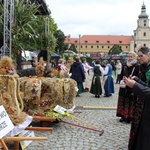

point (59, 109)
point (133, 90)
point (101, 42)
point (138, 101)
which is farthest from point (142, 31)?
point (133, 90)

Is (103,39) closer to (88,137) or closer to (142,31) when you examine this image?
(142,31)

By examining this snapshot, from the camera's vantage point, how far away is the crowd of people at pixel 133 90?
3587 millimetres

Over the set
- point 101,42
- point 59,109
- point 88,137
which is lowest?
point 88,137

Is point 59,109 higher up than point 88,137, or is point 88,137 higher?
point 59,109

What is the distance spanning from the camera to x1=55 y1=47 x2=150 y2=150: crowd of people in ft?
11.8

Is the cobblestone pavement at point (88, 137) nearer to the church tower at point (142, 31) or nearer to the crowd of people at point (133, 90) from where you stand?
the crowd of people at point (133, 90)

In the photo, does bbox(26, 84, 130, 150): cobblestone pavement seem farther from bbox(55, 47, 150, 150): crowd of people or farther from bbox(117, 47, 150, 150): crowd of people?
bbox(117, 47, 150, 150): crowd of people

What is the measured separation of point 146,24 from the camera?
404 ft

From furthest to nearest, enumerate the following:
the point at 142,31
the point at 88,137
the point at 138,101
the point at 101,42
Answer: the point at 101,42, the point at 142,31, the point at 88,137, the point at 138,101

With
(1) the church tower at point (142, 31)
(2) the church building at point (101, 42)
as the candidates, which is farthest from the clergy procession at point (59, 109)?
(2) the church building at point (101, 42)

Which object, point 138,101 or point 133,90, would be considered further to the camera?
point 138,101

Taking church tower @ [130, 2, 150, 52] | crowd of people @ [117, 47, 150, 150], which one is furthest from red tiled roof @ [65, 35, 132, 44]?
crowd of people @ [117, 47, 150, 150]

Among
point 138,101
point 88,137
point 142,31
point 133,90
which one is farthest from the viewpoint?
point 142,31

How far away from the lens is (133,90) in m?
3.26
